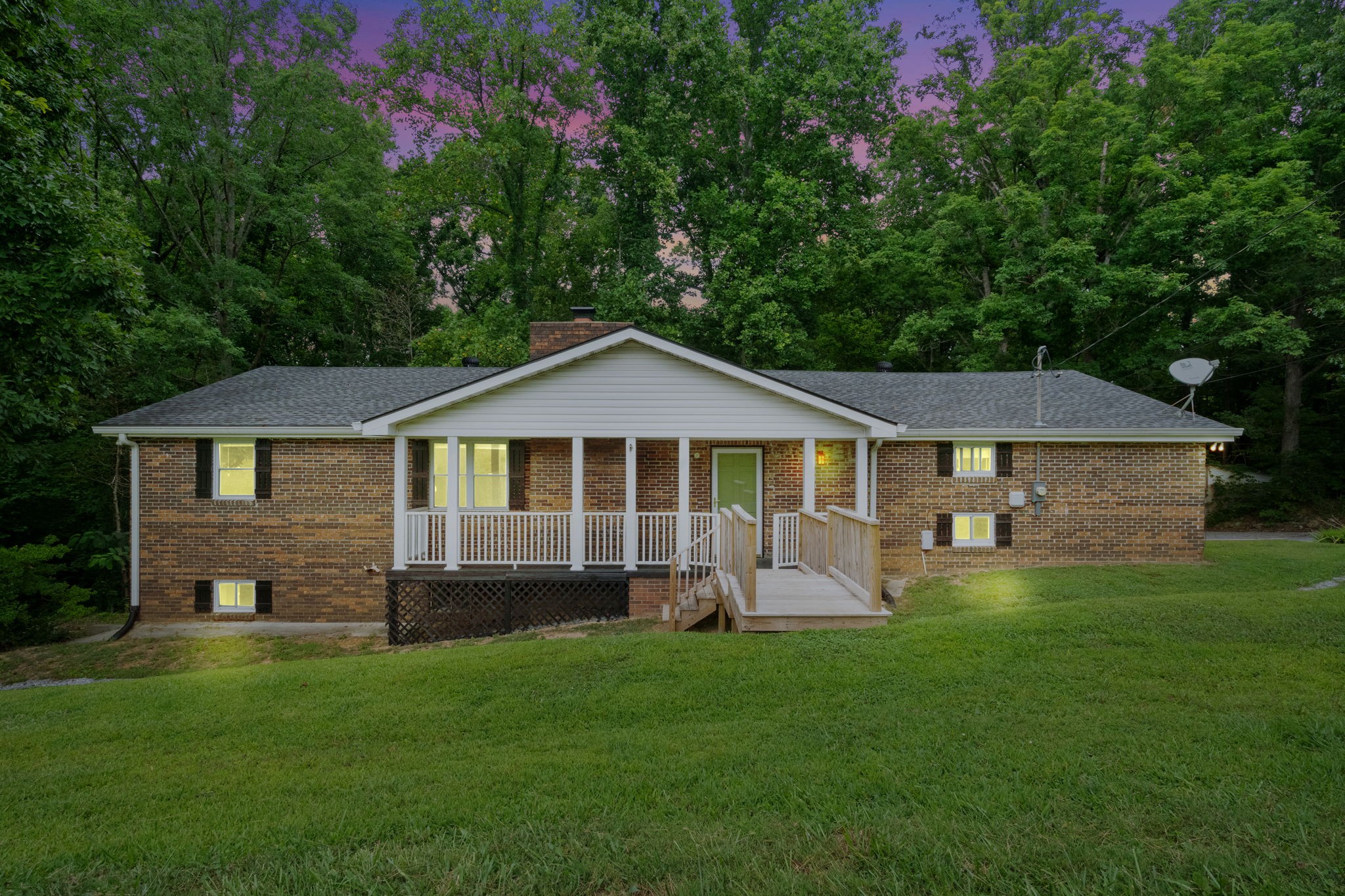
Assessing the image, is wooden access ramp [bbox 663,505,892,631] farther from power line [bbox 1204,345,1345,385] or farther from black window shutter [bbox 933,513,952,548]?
power line [bbox 1204,345,1345,385]

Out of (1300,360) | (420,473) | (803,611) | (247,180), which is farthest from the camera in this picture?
(1300,360)

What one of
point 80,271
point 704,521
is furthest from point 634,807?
point 80,271

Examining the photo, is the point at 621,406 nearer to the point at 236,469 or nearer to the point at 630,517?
the point at 630,517

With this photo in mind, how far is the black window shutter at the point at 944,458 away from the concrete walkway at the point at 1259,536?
934 cm

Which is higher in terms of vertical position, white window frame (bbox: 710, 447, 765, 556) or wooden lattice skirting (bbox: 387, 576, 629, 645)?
white window frame (bbox: 710, 447, 765, 556)

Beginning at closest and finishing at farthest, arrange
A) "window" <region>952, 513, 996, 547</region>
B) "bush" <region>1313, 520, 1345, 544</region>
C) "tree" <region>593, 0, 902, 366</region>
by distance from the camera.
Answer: "window" <region>952, 513, 996, 547</region> → "bush" <region>1313, 520, 1345, 544</region> → "tree" <region>593, 0, 902, 366</region>

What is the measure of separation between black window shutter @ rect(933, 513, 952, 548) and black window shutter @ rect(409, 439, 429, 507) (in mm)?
10000

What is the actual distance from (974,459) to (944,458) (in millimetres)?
678

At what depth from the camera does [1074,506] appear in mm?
12680

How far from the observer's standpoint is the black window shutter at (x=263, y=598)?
1150 cm

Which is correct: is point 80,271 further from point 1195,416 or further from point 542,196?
point 1195,416

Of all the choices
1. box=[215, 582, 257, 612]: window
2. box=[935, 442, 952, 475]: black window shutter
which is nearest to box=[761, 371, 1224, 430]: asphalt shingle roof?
box=[935, 442, 952, 475]: black window shutter

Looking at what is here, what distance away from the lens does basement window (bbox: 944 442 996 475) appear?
41.9 feet

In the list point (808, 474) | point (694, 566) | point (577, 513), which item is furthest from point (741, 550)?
point (577, 513)
